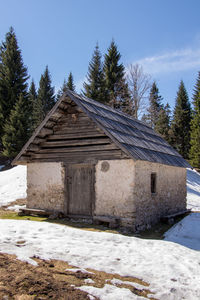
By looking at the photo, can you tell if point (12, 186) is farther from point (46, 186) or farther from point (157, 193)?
point (157, 193)

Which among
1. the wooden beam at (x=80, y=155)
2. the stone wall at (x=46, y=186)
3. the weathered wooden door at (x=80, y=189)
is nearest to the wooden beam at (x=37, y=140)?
the wooden beam at (x=80, y=155)

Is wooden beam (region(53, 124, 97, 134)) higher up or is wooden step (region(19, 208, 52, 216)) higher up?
wooden beam (region(53, 124, 97, 134))

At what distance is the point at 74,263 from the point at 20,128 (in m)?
24.4

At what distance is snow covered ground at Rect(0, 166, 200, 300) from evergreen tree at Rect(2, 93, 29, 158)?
2058 centimetres

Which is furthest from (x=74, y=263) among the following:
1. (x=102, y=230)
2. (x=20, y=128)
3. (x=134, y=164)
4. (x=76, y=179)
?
(x=20, y=128)

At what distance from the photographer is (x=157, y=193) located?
11242mm

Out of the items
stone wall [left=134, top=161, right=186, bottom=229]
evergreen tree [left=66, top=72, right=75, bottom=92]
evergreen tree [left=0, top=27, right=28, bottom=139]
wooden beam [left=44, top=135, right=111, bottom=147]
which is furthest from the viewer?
evergreen tree [left=66, top=72, right=75, bottom=92]

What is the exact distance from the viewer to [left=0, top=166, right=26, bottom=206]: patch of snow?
623 inches

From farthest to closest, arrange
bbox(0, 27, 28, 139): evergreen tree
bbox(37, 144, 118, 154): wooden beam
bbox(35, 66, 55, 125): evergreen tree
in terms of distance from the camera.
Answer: bbox(35, 66, 55, 125): evergreen tree < bbox(0, 27, 28, 139): evergreen tree < bbox(37, 144, 118, 154): wooden beam

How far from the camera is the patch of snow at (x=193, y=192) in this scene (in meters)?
17.5

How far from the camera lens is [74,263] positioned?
523cm

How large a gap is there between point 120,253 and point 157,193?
540 centimetres

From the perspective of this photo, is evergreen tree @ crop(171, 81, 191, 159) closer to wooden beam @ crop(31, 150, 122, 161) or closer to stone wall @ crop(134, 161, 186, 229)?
stone wall @ crop(134, 161, 186, 229)

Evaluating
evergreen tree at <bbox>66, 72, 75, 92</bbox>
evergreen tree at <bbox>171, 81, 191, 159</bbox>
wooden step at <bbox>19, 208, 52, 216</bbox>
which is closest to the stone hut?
wooden step at <bbox>19, 208, 52, 216</bbox>
